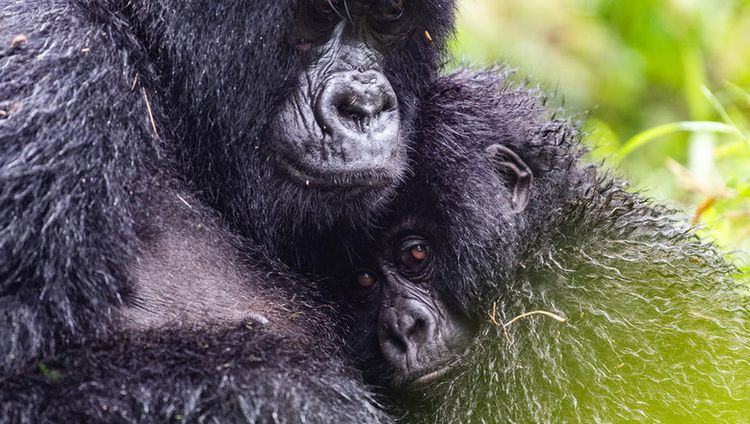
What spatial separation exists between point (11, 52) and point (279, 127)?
0.87m

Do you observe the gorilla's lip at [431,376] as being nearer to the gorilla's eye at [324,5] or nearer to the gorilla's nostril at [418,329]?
the gorilla's nostril at [418,329]

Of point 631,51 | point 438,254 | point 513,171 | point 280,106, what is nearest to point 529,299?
point 438,254

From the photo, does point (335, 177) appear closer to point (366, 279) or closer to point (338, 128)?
point (338, 128)

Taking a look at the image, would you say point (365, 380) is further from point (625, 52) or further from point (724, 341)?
point (625, 52)

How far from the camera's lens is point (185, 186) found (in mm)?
3312

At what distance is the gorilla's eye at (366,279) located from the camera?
3.61m

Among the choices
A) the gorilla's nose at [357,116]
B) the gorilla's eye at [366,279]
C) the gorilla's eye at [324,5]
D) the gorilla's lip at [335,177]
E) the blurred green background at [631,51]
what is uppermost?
the blurred green background at [631,51]

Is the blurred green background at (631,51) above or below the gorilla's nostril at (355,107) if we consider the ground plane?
above

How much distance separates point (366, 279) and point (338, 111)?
26.5 inches

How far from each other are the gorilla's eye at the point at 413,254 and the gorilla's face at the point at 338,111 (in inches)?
13.5

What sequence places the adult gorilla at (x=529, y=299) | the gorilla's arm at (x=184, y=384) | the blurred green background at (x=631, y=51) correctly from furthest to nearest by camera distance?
the blurred green background at (x=631, y=51), the adult gorilla at (x=529, y=299), the gorilla's arm at (x=184, y=384)

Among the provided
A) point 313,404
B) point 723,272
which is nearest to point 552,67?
point 723,272

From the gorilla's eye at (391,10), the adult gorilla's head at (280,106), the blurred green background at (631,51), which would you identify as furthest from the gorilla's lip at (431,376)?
the blurred green background at (631,51)

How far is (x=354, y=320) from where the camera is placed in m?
3.59
